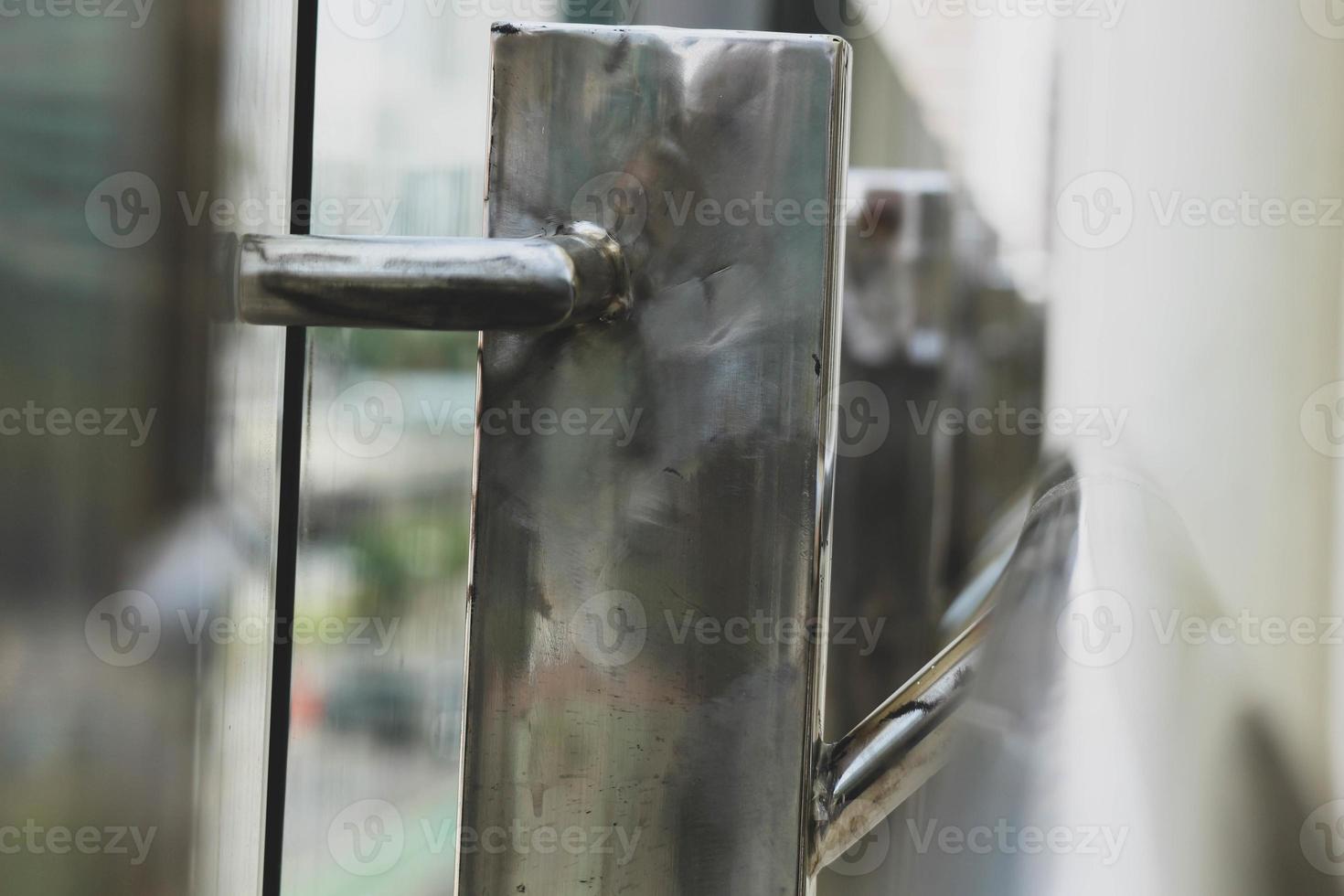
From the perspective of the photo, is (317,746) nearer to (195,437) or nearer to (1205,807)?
(195,437)

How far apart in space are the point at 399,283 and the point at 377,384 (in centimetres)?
11

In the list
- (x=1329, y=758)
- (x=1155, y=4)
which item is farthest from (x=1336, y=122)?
(x=1329, y=758)

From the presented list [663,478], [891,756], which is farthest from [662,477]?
[891,756]

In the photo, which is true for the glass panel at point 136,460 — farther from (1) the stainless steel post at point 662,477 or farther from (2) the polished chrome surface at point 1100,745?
(2) the polished chrome surface at point 1100,745

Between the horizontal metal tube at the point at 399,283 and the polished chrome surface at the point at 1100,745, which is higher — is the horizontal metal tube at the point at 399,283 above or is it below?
above

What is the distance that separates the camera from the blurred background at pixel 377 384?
0.28 metres

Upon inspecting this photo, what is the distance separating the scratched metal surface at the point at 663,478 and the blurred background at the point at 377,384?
5 cm

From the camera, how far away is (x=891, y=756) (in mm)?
251

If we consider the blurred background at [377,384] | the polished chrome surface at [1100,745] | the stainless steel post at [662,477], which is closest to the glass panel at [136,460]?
the blurred background at [377,384]

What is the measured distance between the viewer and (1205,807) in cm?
29

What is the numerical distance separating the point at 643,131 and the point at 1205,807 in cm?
28

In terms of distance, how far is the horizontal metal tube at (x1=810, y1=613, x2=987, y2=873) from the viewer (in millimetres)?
248

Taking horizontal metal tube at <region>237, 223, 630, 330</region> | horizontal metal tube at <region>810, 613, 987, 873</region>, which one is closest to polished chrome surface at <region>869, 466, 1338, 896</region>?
horizontal metal tube at <region>810, 613, 987, 873</region>

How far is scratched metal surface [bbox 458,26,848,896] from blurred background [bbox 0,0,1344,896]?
0.18 ft
